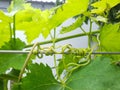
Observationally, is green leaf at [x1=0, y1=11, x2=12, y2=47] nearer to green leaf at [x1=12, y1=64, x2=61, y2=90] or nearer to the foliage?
the foliage

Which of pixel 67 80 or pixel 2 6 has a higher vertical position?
pixel 2 6

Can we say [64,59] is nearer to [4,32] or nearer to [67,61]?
[67,61]

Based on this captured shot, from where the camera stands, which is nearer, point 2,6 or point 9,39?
point 9,39

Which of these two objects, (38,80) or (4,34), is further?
(4,34)

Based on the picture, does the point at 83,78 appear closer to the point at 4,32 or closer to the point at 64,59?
the point at 64,59

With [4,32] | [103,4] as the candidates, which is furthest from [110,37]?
[4,32]

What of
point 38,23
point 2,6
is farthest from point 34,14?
point 2,6

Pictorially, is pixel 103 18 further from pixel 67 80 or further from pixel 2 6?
pixel 2 6
